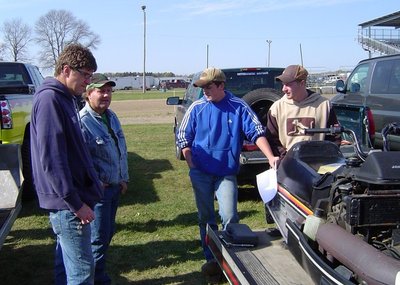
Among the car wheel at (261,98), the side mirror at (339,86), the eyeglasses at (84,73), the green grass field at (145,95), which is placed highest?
the eyeglasses at (84,73)

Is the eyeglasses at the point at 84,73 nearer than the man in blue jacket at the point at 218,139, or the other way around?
the eyeglasses at the point at 84,73

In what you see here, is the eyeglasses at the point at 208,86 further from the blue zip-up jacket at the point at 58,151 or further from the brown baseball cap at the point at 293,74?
the blue zip-up jacket at the point at 58,151

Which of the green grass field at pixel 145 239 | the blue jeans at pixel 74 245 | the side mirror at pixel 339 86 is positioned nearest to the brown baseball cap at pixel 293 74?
the green grass field at pixel 145 239

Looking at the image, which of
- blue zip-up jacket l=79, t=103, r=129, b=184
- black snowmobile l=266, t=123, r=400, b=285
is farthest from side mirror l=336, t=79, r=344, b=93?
blue zip-up jacket l=79, t=103, r=129, b=184

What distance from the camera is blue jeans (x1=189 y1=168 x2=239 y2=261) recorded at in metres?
4.34

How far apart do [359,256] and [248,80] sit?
5.68 metres

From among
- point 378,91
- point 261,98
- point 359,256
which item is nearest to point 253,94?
point 261,98

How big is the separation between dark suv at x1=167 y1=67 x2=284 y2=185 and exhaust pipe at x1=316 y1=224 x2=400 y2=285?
3.69m

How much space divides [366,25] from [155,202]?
50791 mm

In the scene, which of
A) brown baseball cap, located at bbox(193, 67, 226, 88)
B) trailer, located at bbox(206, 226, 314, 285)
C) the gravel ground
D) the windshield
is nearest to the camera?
trailer, located at bbox(206, 226, 314, 285)

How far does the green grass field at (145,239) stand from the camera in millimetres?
4773

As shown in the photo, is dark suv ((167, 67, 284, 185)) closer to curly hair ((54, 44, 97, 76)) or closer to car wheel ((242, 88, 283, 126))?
car wheel ((242, 88, 283, 126))

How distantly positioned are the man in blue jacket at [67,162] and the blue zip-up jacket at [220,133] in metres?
1.40

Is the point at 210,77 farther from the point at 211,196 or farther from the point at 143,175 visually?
the point at 143,175
